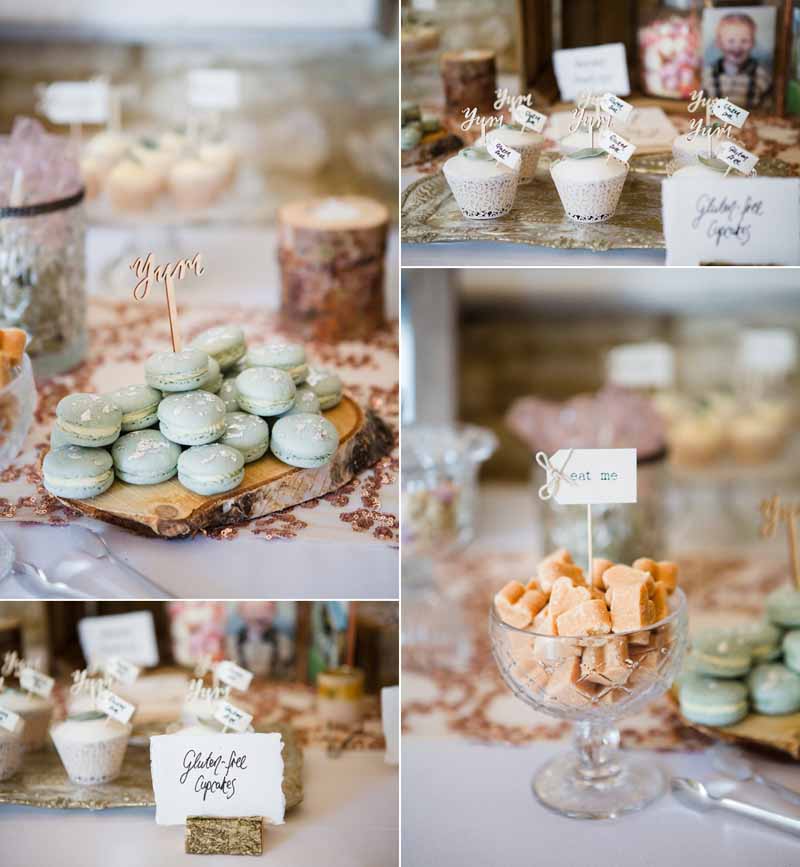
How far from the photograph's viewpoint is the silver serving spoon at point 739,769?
127 centimetres

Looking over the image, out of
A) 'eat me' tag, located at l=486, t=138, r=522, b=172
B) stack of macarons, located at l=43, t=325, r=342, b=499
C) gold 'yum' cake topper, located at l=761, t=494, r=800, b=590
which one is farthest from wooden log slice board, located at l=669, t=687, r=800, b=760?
'eat me' tag, located at l=486, t=138, r=522, b=172

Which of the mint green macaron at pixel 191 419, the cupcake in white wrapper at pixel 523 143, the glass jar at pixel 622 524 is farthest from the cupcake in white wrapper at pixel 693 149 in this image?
the glass jar at pixel 622 524

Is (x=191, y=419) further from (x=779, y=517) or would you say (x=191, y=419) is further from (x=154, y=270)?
(x=779, y=517)

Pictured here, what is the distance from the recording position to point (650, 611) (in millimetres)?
1181

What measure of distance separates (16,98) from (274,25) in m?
0.54

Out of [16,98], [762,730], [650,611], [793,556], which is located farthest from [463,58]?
[16,98]

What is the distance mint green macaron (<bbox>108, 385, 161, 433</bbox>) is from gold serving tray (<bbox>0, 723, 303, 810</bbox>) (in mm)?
414

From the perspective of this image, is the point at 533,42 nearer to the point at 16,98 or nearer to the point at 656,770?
the point at 656,770

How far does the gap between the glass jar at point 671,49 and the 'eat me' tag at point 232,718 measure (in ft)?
2.78

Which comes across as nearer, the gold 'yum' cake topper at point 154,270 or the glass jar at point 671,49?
the gold 'yum' cake topper at point 154,270

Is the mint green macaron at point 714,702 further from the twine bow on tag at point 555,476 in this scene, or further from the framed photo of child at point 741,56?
the framed photo of child at point 741,56

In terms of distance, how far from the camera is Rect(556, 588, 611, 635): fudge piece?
1.15m

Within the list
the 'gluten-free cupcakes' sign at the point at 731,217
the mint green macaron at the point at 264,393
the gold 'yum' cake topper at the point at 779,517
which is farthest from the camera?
the gold 'yum' cake topper at the point at 779,517

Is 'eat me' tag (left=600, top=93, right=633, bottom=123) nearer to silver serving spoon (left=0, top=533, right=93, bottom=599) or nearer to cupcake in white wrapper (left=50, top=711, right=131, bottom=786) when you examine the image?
silver serving spoon (left=0, top=533, right=93, bottom=599)
